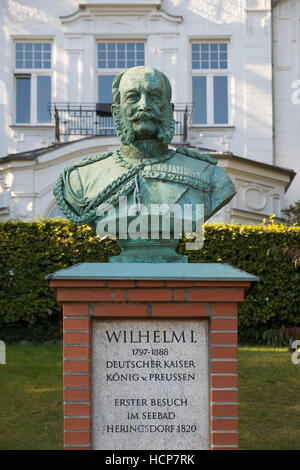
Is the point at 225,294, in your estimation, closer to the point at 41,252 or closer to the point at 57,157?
the point at 41,252

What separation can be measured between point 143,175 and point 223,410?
169 cm

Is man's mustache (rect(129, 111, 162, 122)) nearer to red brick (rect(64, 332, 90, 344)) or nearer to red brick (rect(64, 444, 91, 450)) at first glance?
red brick (rect(64, 332, 90, 344))

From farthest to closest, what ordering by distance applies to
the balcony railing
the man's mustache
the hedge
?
the balcony railing, the hedge, the man's mustache

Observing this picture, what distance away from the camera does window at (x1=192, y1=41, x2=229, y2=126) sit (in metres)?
17.9

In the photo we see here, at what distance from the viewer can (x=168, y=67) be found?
17.6 m

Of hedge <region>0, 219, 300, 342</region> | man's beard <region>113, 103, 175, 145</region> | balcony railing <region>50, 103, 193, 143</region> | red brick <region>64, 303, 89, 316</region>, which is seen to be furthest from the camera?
balcony railing <region>50, 103, 193, 143</region>

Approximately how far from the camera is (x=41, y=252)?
37.6ft

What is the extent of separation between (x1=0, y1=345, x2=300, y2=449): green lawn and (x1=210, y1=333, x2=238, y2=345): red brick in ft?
9.54

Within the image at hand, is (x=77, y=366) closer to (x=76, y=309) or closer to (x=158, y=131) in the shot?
(x=76, y=309)

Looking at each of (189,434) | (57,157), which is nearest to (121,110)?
(189,434)

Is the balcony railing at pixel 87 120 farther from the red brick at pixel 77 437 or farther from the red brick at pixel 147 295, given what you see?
the red brick at pixel 77 437

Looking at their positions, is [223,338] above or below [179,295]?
below

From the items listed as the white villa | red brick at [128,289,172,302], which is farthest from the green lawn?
the white villa

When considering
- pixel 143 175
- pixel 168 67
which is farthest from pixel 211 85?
pixel 143 175
